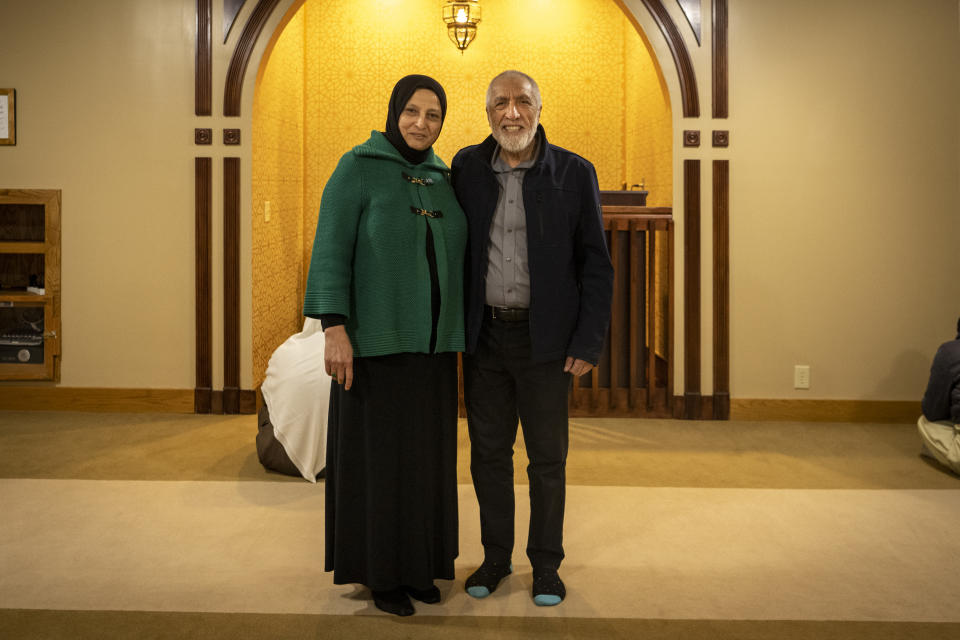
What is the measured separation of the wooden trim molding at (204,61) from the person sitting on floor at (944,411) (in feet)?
12.8

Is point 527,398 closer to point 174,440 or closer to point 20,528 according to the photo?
point 20,528

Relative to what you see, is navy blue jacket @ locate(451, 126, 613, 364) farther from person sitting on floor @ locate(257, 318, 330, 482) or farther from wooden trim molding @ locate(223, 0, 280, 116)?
wooden trim molding @ locate(223, 0, 280, 116)

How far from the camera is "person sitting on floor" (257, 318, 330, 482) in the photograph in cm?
333

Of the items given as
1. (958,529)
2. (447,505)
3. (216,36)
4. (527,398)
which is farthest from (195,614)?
(216,36)

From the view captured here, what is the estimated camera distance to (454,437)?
2203mm

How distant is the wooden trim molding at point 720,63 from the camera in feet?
14.9

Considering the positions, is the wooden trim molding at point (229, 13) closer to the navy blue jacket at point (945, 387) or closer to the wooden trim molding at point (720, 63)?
the wooden trim molding at point (720, 63)

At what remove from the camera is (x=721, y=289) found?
461 centimetres

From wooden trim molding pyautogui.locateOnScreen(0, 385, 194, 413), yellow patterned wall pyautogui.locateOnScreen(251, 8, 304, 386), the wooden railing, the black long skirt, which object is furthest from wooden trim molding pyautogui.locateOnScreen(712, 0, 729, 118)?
wooden trim molding pyautogui.locateOnScreen(0, 385, 194, 413)

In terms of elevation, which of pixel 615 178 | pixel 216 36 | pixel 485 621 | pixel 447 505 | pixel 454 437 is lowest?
pixel 485 621

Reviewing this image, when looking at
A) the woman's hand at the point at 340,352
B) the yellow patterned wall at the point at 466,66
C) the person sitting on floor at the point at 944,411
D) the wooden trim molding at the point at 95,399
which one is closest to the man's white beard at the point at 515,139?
the woman's hand at the point at 340,352

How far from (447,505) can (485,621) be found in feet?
1.00

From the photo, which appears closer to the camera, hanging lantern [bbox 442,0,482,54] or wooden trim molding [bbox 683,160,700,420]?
wooden trim molding [bbox 683,160,700,420]

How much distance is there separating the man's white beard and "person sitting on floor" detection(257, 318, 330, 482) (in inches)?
58.6
